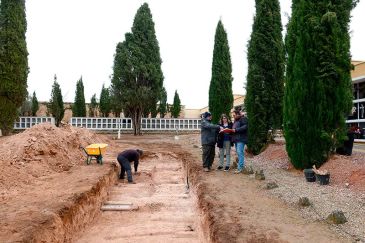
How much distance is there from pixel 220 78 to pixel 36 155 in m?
15.8

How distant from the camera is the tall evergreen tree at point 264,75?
1215 centimetres

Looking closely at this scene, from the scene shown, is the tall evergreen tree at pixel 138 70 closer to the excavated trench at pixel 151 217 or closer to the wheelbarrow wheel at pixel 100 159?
the wheelbarrow wheel at pixel 100 159

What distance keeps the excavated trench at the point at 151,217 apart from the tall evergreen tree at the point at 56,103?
28.0 m

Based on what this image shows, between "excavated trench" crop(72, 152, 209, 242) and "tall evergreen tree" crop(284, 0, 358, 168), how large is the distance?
10.7 ft

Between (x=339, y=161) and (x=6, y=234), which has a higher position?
(x=339, y=161)

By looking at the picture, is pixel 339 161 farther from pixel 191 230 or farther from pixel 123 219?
pixel 123 219

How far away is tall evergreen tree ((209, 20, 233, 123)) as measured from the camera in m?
22.8

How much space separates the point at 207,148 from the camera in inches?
355

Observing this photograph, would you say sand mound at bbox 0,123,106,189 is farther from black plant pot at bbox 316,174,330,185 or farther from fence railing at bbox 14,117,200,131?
fence railing at bbox 14,117,200,131

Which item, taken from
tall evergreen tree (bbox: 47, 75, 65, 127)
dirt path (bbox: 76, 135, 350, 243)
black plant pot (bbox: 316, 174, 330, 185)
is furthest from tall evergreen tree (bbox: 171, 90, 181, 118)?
black plant pot (bbox: 316, 174, 330, 185)

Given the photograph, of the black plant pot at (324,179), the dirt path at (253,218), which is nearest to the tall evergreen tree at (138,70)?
the dirt path at (253,218)

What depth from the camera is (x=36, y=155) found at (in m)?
9.84

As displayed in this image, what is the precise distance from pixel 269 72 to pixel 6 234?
1077 centimetres

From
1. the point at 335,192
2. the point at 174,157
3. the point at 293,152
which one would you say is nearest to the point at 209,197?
the point at 335,192
